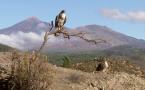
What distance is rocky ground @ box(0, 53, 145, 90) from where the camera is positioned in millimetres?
26427

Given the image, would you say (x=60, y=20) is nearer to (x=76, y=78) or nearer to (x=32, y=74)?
(x=32, y=74)

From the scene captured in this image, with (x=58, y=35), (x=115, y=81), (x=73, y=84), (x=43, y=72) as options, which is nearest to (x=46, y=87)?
(x=43, y=72)

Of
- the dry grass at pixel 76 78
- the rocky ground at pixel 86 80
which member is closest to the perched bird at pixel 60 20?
the rocky ground at pixel 86 80

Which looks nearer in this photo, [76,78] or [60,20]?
[60,20]

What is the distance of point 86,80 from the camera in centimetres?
2820

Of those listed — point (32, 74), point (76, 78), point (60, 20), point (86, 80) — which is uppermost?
point (60, 20)

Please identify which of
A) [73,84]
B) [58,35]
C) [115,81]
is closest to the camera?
[58,35]

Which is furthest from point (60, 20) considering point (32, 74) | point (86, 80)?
point (86, 80)

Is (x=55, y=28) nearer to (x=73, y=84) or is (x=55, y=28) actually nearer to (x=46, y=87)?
(x=46, y=87)

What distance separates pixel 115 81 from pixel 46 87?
25.2 feet

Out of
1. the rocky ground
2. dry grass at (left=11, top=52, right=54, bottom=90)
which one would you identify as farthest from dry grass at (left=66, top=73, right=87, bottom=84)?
dry grass at (left=11, top=52, right=54, bottom=90)

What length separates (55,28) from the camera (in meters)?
23.1

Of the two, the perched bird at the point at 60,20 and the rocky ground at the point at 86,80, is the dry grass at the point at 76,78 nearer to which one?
the rocky ground at the point at 86,80

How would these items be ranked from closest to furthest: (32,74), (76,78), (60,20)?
(32,74) → (60,20) → (76,78)
